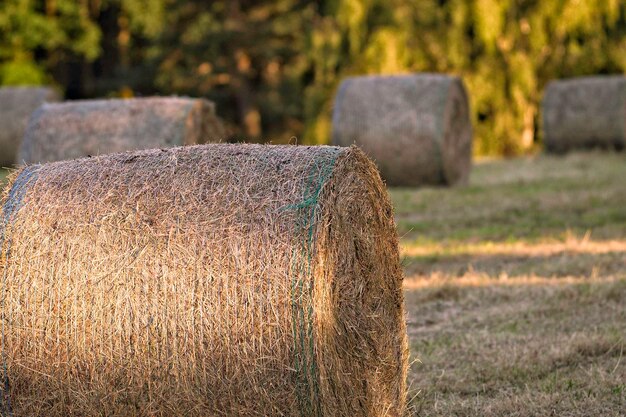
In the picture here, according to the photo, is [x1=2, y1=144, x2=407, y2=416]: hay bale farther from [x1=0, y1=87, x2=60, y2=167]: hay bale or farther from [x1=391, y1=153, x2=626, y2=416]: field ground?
[x1=0, y1=87, x2=60, y2=167]: hay bale

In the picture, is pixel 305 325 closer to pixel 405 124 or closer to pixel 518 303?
pixel 518 303

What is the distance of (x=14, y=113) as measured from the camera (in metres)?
21.0

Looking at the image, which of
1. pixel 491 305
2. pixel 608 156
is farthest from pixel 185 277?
pixel 608 156

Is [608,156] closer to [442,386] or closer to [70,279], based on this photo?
[442,386]

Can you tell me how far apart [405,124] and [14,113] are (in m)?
8.96

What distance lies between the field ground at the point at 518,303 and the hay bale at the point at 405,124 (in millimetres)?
1873

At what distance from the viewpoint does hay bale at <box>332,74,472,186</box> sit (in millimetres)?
15531

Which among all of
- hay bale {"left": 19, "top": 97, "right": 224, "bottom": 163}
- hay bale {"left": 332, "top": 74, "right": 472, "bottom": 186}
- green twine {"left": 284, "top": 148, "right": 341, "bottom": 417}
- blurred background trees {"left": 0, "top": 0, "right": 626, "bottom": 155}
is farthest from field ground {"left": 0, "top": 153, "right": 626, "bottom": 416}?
blurred background trees {"left": 0, "top": 0, "right": 626, "bottom": 155}

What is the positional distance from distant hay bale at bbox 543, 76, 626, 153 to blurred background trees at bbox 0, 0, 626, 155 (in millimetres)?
3119

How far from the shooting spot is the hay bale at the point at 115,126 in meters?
11.2

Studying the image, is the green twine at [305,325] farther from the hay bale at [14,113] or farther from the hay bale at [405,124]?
the hay bale at [14,113]

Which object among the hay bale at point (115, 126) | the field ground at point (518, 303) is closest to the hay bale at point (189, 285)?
the field ground at point (518, 303)

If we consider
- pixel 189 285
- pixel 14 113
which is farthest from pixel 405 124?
pixel 189 285

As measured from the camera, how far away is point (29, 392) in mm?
4570
